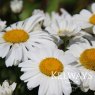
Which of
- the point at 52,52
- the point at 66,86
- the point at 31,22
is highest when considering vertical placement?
the point at 31,22

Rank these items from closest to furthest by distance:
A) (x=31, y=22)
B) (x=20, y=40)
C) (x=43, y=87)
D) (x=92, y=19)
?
(x=43, y=87)
(x=20, y=40)
(x=31, y=22)
(x=92, y=19)

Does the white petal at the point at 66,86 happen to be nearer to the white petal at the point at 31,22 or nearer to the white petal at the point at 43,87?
the white petal at the point at 43,87

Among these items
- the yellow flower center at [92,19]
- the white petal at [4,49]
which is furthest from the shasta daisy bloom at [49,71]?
the yellow flower center at [92,19]

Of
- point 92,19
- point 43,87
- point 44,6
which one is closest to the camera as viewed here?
point 43,87

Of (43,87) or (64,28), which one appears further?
(64,28)

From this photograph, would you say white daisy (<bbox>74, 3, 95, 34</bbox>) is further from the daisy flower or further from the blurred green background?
the blurred green background

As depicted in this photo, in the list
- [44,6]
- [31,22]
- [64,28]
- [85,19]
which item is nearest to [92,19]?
[85,19]

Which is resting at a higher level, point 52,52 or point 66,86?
point 52,52

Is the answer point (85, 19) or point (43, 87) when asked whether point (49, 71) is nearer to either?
point (43, 87)

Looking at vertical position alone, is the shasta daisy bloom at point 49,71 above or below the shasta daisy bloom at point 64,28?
below
